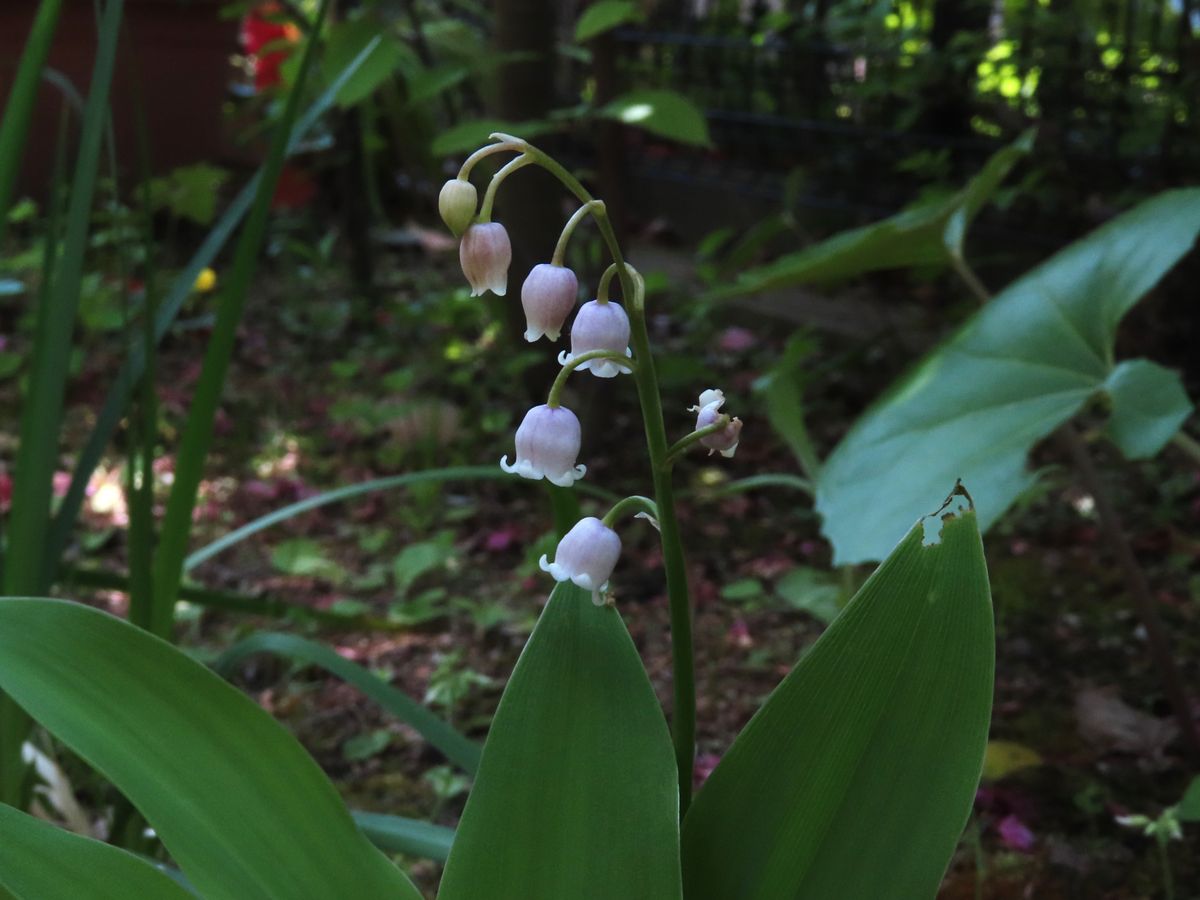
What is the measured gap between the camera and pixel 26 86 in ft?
3.34

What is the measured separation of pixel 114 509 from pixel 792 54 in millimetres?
2314

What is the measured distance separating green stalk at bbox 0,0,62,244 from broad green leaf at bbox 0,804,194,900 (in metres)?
0.64

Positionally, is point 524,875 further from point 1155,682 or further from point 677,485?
point 677,485

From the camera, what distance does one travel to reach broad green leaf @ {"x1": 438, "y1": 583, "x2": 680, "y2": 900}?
67 centimetres

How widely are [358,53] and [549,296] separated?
4.47 feet

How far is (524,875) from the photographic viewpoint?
2.21 ft

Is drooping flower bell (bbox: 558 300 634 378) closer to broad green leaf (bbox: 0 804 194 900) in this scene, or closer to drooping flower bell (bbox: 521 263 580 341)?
drooping flower bell (bbox: 521 263 580 341)

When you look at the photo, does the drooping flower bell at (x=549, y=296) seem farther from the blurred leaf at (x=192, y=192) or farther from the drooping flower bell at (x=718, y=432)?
the blurred leaf at (x=192, y=192)

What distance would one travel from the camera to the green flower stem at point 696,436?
662 mm

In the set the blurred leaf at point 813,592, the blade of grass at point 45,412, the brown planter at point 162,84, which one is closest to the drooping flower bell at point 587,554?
the blade of grass at point 45,412

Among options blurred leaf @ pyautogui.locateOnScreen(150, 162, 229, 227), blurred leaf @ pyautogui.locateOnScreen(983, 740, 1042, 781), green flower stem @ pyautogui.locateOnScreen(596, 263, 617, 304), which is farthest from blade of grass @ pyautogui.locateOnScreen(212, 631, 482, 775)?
blurred leaf @ pyautogui.locateOnScreen(150, 162, 229, 227)

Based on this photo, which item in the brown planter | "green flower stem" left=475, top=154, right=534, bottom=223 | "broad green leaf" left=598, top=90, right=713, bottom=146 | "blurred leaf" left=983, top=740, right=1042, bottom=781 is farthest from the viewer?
the brown planter

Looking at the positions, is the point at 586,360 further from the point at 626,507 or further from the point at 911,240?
the point at 911,240

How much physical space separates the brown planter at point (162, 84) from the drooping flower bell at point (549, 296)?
346 centimetres
